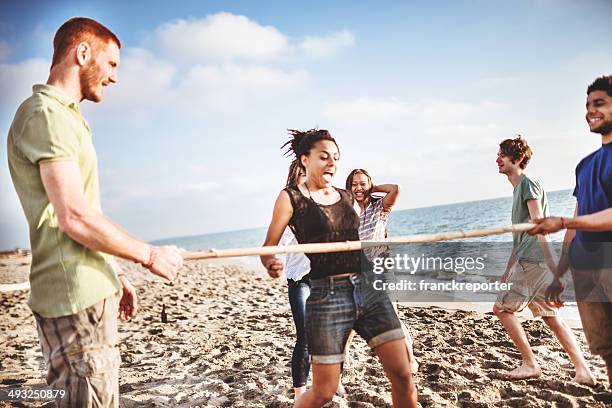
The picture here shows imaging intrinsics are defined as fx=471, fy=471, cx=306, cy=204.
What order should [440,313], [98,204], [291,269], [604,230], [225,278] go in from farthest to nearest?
[225,278] < [440,313] < [291,269] < [604,230] < [98,204]

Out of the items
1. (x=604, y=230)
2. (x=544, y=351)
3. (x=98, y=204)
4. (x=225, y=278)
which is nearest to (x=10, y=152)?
(x=98, y=204)

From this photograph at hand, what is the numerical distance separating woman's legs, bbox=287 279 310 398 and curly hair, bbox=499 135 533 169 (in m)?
2.54

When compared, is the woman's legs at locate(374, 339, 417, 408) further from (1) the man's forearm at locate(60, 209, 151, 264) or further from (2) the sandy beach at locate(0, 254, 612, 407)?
(1) the man's forearm at locate(60, 209, 151, 264)

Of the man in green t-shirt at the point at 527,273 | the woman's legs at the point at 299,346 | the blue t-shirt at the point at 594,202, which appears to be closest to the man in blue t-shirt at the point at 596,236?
the blue t-shirt at the point at 594,202

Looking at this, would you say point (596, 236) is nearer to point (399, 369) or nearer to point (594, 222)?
point (594, 222)

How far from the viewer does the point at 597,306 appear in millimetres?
3330

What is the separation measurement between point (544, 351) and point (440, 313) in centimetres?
265

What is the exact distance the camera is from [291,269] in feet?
14.4

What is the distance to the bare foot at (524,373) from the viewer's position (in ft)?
15.4

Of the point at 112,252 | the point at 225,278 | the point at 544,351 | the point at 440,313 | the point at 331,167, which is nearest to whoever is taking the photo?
the point at 112,252

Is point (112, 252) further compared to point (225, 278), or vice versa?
point (225, 278)

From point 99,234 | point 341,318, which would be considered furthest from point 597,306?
point 99,234

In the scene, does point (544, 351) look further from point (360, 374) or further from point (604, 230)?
point (604, 230)

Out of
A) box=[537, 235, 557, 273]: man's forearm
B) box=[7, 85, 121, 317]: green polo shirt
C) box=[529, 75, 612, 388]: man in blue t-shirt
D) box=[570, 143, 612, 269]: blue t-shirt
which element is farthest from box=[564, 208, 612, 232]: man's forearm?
box=[7, 85, 121, 317]: green polo shirt
